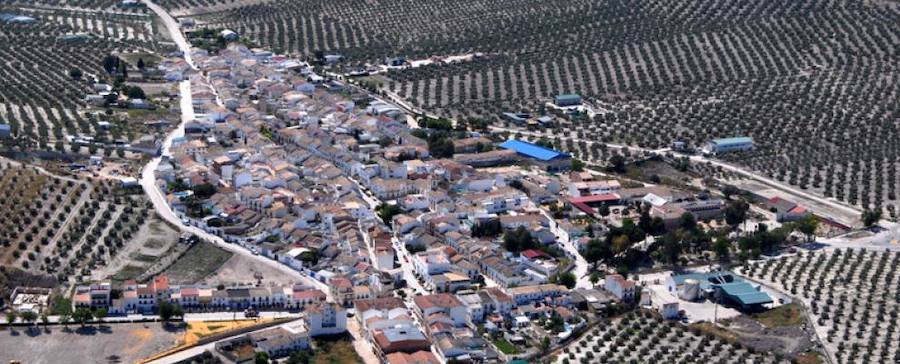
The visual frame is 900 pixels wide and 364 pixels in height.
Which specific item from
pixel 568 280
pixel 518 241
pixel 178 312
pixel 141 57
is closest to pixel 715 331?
pixel 568 280

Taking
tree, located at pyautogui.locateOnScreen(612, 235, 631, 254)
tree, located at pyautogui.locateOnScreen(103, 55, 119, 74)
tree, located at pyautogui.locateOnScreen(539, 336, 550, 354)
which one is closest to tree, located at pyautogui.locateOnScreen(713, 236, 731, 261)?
tree, located at pyautogui.locateOnScreen(612, 235, 631, 254)

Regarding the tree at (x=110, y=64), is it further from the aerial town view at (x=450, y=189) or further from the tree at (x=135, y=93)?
the tree at (x=135, y=93)

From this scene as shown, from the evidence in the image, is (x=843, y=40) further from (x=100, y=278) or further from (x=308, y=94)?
(x=100, y=278)

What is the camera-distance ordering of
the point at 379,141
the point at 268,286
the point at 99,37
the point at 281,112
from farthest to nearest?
the point at 99,37
the point at 281,112
the point at 379,141
the point at 268,286

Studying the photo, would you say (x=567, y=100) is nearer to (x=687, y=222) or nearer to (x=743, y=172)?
(x=743, y=172)

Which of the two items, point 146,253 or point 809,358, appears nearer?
point 809,358

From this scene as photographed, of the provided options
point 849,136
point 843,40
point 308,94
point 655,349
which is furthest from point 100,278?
point 843,40
